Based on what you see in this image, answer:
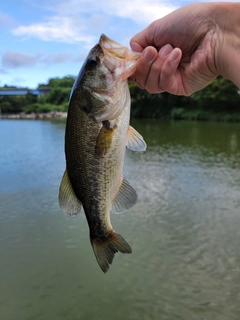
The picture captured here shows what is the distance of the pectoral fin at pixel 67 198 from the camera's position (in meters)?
2.27

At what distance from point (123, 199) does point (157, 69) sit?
920 millimetres

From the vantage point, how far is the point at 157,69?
7.86 feet

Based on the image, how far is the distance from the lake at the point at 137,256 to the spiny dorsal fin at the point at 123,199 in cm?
437

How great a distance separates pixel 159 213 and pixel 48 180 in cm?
549

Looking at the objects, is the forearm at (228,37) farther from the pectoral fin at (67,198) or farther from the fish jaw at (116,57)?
the pectoral fin at (67,198)

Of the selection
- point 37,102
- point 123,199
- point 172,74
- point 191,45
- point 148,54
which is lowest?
point 37,102

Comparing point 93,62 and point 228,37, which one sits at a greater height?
point 228,37

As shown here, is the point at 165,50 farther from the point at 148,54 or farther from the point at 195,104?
the point at 195,104

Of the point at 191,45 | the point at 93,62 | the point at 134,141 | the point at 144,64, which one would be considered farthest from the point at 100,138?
the point at 191,45

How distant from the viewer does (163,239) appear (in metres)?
8.70

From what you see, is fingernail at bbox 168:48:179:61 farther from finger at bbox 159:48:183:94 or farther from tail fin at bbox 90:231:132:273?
tail fin at bbox 90:231:132:273

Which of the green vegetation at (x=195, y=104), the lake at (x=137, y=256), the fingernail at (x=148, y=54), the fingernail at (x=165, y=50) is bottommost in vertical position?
the lake at (x=137, y=256)

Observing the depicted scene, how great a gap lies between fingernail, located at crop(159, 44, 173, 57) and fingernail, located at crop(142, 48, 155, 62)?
13 cm

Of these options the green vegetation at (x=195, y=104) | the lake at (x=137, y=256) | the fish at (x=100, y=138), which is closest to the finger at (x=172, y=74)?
the fish at (x=100, y=138)
